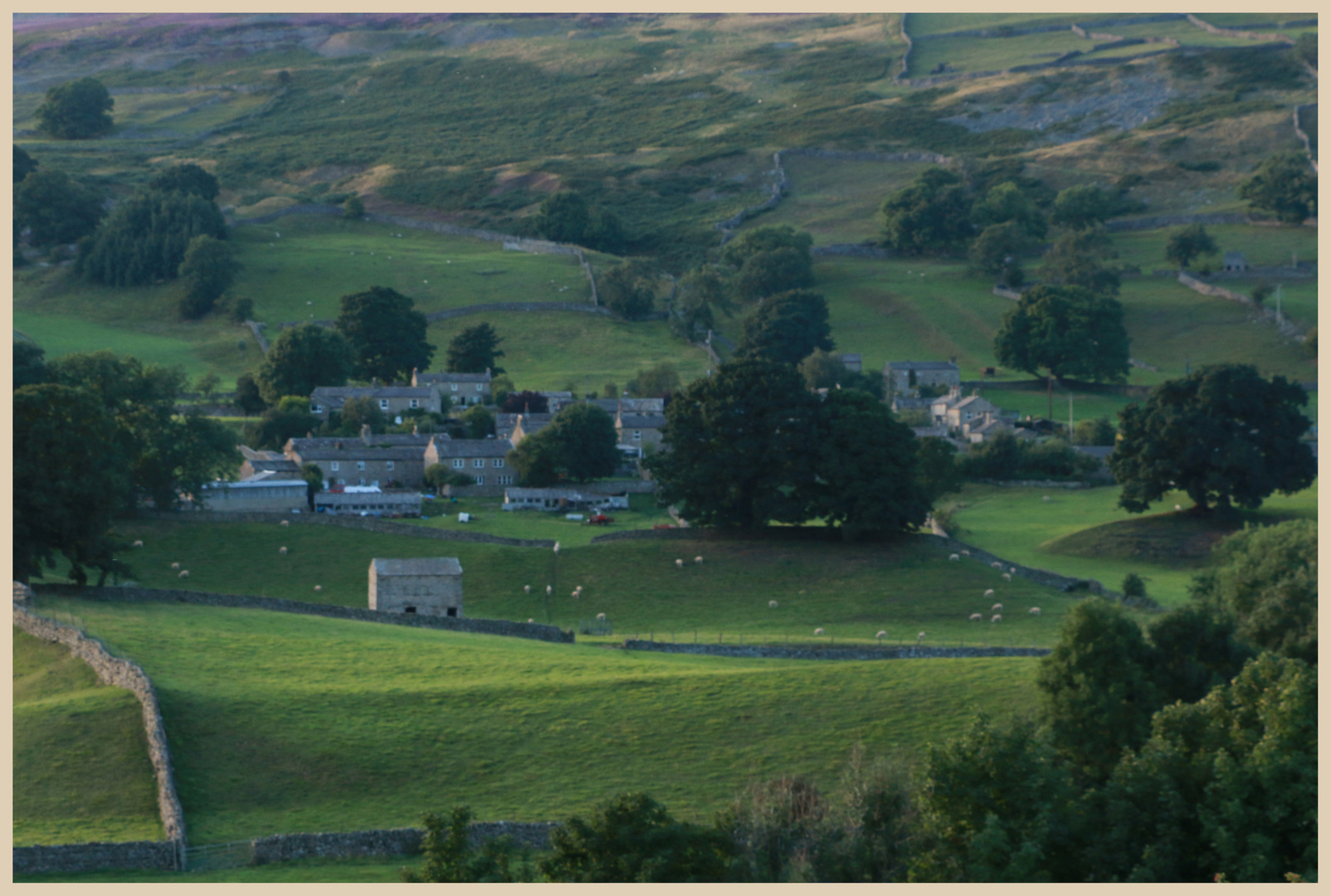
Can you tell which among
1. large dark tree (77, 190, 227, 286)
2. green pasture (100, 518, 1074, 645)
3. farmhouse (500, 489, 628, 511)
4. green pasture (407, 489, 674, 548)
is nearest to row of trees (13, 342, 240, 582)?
green pasture (100, 518, 1074, 645)

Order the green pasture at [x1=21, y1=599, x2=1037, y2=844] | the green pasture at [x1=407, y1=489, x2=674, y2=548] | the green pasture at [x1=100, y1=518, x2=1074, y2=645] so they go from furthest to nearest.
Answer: the green pasture at [x1=407, y1=489, x2=674, y2=548] < the green pasture at [x1=100, y1=518, x2=1074, y2=645] < the green pasture at [x1=21, y1=599, x2=1037, y2=844]

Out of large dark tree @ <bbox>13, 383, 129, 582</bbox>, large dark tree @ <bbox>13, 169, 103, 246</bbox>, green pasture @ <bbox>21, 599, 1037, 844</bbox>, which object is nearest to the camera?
green pasture @ <bbox>21, 599, 1037, 844</bbox>

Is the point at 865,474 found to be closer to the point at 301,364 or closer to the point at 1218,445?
the point at 1218,445

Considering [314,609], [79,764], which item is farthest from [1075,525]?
[79,764]

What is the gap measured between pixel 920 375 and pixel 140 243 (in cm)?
7537

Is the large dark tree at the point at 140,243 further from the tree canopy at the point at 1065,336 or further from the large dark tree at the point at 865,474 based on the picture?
the large dark tree at the point at 865,474

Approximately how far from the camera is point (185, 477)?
79.3m

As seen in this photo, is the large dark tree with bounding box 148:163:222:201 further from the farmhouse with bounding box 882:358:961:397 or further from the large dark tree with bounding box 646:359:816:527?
the large dark tree with bounding box 646:359:816:527

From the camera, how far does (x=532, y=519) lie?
3354 inches

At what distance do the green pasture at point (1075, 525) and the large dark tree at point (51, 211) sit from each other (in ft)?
329

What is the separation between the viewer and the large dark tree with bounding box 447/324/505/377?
407 ft

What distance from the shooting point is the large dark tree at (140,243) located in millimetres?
148875

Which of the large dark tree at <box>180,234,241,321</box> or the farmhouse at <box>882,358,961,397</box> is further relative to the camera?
the large dark tree at <box>180,234,241,321</box>

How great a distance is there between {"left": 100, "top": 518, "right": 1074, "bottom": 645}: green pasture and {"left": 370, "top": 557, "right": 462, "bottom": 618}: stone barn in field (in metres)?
2.99
